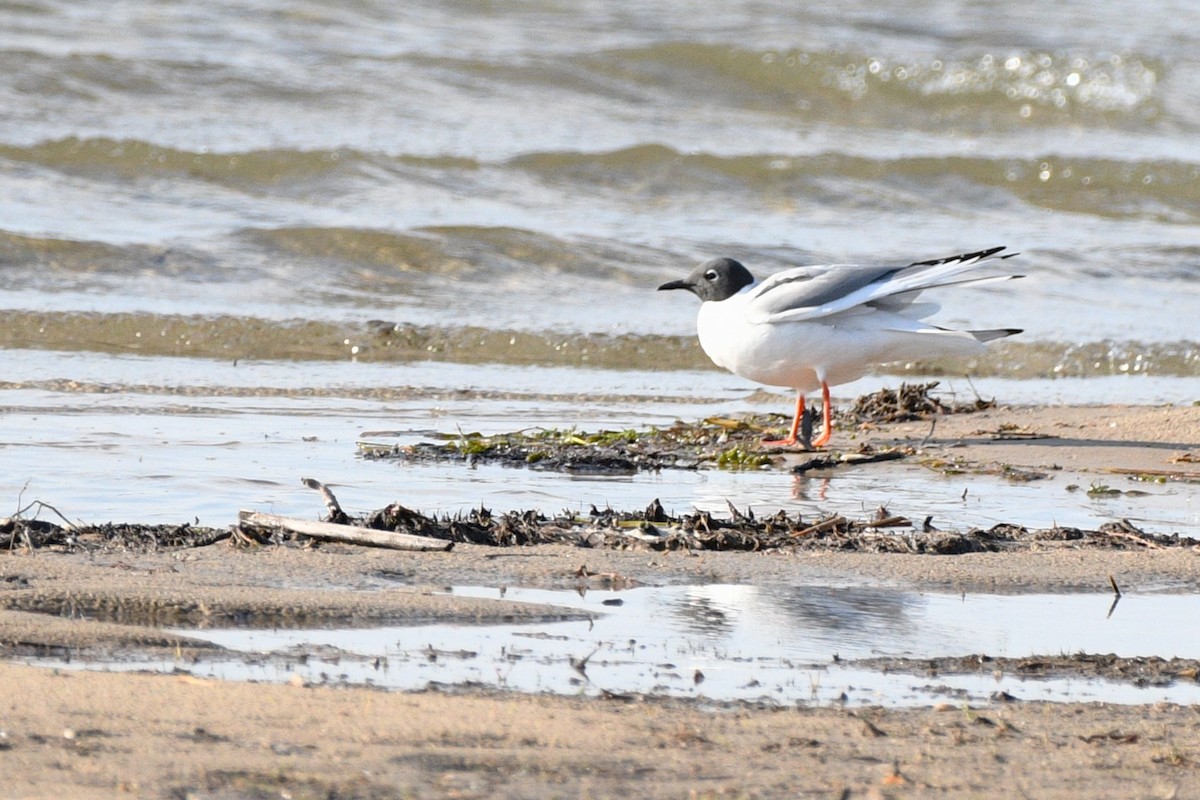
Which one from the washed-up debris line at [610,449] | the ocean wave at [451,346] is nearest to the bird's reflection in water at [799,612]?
the washed-up debris line at [610,449]

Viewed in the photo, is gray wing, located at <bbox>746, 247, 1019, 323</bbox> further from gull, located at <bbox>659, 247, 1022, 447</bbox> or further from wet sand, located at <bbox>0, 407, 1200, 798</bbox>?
wet sand, located at <bbox>0, 407, 1200, 798</bbox>

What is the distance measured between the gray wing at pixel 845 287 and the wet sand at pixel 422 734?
351 cm

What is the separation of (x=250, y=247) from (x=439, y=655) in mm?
8660

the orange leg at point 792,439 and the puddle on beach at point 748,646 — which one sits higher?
the orange leg at point 792,439

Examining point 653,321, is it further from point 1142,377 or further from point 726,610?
point 726,610

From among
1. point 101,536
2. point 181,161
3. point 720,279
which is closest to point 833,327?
point 720,279

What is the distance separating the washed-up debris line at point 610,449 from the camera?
20.4 ft

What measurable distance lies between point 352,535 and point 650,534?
83 centimetres

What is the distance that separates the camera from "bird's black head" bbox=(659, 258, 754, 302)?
7.55 meters

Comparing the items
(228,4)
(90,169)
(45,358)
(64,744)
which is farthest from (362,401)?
→ (228,4)

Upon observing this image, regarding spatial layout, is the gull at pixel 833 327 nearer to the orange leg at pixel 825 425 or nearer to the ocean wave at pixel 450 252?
the orange leg at pixel 825 425

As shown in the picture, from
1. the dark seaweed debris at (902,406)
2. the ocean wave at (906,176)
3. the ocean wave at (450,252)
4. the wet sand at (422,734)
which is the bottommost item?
the wet sand at (422,734)

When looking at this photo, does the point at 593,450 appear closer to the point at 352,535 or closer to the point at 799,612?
the point at 352,535

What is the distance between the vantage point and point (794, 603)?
396cm
